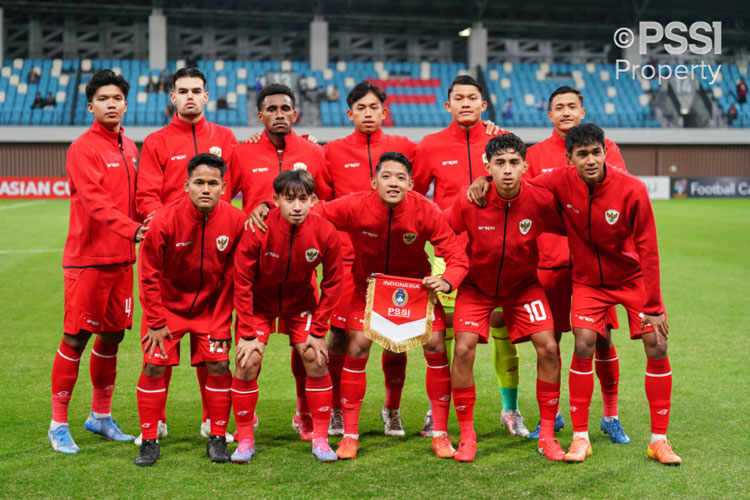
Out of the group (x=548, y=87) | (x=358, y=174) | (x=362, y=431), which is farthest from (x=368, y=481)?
(x=548, y=87)

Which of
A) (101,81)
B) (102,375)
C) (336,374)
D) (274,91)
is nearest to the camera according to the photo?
(101,81)

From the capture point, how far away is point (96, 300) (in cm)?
484

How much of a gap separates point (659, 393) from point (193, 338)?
9.43 feet

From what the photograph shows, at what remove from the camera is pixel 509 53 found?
39.2 m

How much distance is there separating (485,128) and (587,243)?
131 cm

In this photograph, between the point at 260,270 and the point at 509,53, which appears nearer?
the point at 260,270

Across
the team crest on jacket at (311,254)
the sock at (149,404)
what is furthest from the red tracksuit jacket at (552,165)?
the sock at (149,404)

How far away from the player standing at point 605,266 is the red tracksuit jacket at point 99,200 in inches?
108

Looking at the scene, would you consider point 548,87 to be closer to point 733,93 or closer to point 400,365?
point 733,93

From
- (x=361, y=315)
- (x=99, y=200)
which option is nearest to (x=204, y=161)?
(x=99, y=200)

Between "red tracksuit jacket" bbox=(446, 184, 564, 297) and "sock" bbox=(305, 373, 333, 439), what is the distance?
3.85 ft

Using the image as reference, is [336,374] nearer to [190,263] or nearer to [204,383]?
[204,383]

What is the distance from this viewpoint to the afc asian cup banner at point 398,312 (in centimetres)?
469

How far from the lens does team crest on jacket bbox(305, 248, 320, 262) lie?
15.3ft
